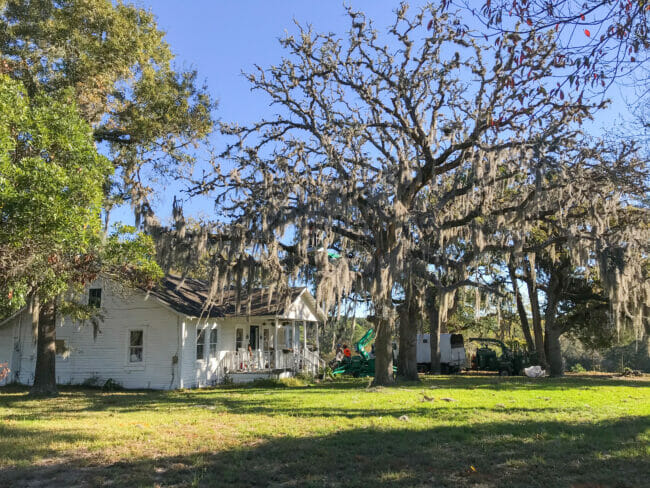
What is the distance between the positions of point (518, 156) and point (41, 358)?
1460 cm

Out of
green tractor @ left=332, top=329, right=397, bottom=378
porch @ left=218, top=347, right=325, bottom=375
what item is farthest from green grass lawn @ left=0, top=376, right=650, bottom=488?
green tractor @ left=332, top=329, right=397, bottom=378

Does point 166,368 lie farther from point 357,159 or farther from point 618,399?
point 618,399

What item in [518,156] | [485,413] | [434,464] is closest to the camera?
[434,464]

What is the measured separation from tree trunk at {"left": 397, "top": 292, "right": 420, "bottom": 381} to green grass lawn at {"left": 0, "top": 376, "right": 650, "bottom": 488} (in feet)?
24.7

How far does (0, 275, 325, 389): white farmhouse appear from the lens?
18266 mm

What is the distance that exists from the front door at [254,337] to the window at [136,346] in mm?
5314

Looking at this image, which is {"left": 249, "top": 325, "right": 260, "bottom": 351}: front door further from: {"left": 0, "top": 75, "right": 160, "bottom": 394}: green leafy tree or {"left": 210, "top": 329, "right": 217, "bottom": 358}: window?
{"left": 0, "top": 75, "right": 160, "bottom": 394}: green leafy tree

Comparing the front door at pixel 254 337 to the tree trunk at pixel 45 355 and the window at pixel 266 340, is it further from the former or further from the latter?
the tree trunk at pixel 45 355

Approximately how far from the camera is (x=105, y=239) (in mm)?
11781

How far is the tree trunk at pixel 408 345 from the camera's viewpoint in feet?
59.4

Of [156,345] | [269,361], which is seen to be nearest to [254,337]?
[269,361]

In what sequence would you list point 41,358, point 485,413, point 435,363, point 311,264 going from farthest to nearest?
point 435,363 < point 41,358 < point 311,264 < point 485,413

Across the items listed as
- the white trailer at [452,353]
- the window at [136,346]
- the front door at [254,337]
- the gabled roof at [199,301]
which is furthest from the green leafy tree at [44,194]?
the white trailer at [452,353]

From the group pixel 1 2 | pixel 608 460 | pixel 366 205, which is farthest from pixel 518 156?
pixel 1 2
